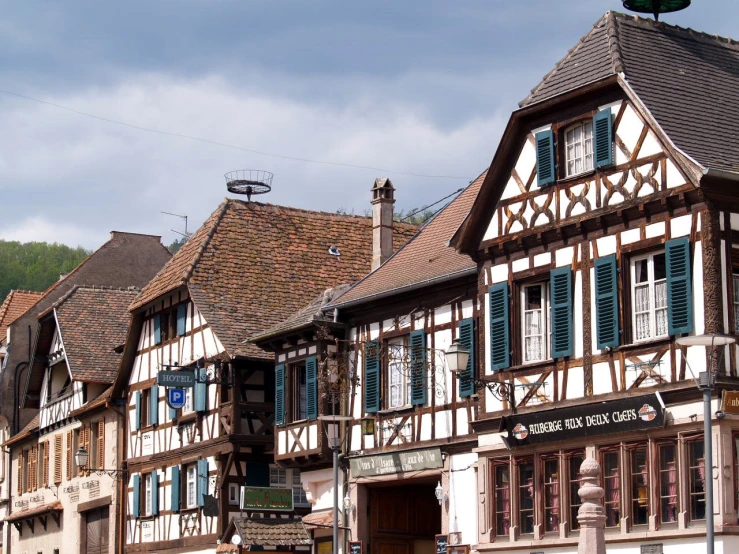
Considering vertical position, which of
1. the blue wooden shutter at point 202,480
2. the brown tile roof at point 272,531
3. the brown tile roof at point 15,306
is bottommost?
the brown tile roof at point 272,531

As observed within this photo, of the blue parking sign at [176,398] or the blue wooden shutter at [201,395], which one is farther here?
the blue parking sign at [176,398]

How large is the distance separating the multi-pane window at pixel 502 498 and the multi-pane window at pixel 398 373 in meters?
4.30

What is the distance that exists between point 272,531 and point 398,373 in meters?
5.67

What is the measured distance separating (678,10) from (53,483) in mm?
27705

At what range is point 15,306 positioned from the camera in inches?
2411

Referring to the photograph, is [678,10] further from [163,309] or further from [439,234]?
[163,309]

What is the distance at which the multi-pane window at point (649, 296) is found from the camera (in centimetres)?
2361

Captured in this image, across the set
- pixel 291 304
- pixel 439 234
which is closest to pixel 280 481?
pixel 291 304

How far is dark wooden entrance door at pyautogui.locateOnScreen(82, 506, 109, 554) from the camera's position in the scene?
43.8 meters

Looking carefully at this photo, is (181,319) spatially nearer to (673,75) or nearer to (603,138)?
(603,138)

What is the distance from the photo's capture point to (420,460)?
29.9m

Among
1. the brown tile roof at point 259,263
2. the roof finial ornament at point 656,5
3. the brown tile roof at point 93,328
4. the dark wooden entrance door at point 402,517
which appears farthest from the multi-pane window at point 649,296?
the brown tile roof at point 93,328

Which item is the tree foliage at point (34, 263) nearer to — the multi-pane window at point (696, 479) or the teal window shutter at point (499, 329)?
the teal window shutter at point (499, 329)

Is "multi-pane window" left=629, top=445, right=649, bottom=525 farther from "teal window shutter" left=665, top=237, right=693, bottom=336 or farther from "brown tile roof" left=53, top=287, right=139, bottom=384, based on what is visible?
"brown tile roof" left=53, top=287, right=139, bottom=384
